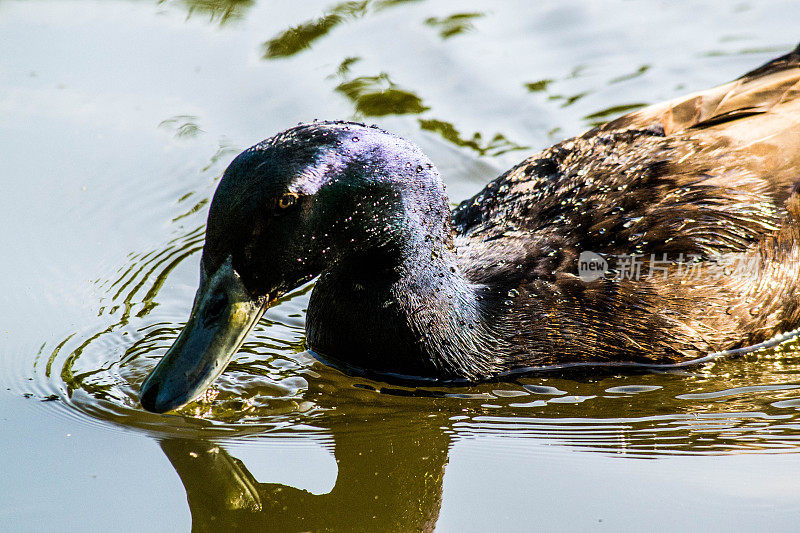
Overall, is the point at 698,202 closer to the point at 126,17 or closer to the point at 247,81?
the point at 247,81

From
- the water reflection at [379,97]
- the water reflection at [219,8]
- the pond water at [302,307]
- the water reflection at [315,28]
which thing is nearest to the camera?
the pond water at [302,307]

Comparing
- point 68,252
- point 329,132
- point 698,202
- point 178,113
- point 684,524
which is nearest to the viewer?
point 684,524

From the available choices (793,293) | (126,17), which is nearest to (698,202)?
(793,293)

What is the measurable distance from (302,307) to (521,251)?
1584 mm

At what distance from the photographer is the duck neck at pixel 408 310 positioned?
20.9ft

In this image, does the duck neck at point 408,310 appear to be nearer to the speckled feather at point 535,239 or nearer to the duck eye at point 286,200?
the speckled feather at point 535,239

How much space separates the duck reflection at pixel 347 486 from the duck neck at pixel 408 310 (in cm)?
38

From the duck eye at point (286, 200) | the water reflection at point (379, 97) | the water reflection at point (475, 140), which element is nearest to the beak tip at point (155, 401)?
the duck eye at point (286, 200)

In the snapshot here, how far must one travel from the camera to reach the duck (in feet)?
19.1

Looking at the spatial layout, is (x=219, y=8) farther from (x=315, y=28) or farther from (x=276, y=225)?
(x=276, y=225)

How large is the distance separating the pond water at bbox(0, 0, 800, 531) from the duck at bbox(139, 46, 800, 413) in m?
0.24

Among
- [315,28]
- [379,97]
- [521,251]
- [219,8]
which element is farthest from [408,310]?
[219,8]

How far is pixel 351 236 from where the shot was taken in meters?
6.11

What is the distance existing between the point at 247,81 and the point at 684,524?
6078mm
